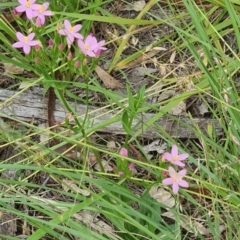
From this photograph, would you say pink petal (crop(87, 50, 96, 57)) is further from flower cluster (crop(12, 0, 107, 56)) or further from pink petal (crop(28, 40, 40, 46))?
pink petal (crop(28, 40, 40, 46))

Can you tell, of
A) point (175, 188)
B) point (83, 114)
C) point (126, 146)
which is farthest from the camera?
point (83, 114)

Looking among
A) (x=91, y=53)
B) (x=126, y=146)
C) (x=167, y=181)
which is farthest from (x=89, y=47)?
(x=167, y=181)

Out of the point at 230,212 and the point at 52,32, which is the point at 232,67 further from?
the point at 52,32

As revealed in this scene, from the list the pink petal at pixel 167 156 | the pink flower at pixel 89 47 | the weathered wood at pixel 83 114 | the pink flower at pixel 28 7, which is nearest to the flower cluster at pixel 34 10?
the pink flower at pixel 28 7

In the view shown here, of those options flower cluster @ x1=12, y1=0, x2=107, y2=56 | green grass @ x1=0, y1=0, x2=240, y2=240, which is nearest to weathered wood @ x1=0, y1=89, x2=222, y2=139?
green grass @ x1=0, y1=0, x2=240, y2=240

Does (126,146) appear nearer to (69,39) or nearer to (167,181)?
(167,181)

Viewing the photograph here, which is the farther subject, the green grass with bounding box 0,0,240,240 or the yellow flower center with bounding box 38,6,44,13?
the yellow flower center with bounding box 38,6,44,13
